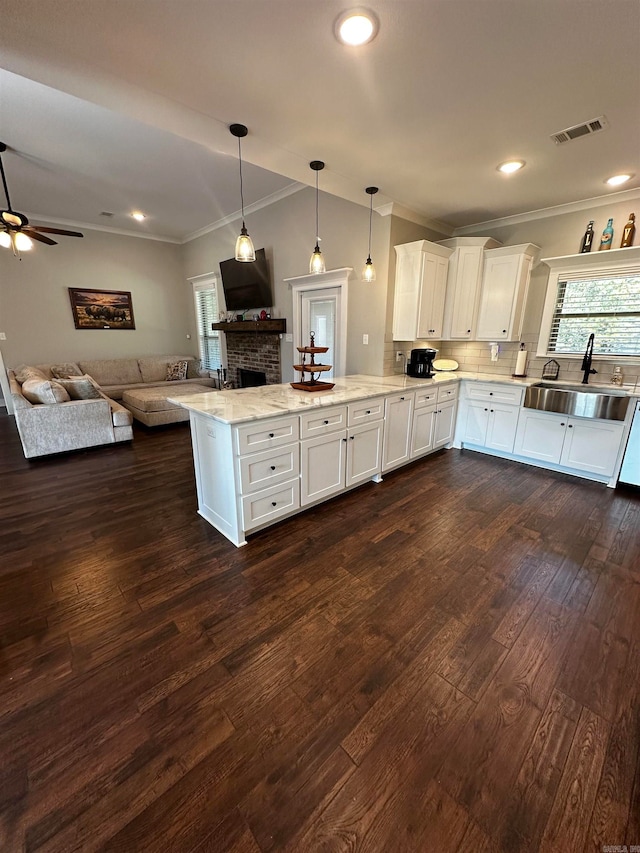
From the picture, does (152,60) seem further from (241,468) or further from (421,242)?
(421,242)

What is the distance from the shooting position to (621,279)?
350 centimetres

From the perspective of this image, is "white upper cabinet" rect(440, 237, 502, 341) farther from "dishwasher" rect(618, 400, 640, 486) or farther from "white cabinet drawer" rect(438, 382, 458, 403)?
"dishwasher" rect(618, 400, 640, 486)

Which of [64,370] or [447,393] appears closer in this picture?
[447,393]

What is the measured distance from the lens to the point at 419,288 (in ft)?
12.4

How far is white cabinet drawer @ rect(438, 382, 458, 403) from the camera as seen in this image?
398cm

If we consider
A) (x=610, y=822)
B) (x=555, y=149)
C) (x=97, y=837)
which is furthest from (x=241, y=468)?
(x=555, y=149)

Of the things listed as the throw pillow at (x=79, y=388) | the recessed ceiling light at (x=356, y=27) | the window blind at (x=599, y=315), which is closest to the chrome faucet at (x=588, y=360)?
the window blind at (x=599, y=315)

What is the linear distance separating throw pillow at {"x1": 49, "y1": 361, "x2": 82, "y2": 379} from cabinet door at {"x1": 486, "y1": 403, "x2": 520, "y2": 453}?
6.23 metres

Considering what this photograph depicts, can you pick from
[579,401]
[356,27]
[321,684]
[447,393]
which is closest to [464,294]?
[447,393]

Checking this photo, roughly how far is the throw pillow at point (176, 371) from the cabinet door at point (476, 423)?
517 cm

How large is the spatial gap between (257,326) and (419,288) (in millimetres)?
2542

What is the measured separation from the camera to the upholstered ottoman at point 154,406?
515 centimetres

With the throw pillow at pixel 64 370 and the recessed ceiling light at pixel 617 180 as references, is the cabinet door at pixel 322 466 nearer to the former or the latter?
the recessed ceiling light at pixel 617 180

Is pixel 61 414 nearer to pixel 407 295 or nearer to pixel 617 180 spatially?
pixel 407 295
